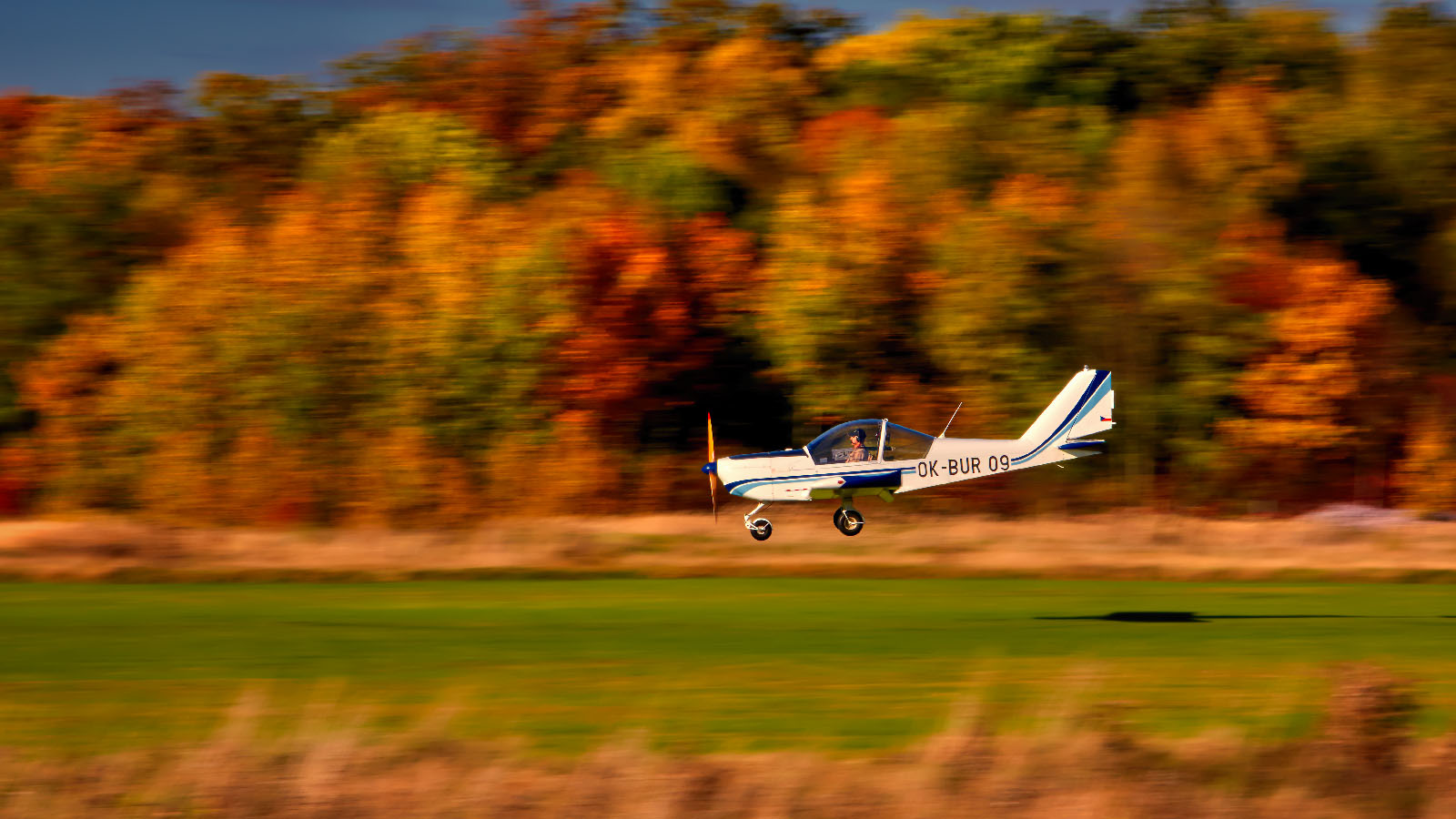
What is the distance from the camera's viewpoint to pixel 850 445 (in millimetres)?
27781

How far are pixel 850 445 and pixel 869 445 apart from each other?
1.05 feet

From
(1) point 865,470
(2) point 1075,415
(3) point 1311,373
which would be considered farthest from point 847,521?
(3) point 1311,373

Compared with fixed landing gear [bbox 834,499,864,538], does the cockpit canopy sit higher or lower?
higher

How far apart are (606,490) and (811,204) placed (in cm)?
1045

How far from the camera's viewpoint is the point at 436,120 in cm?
5534

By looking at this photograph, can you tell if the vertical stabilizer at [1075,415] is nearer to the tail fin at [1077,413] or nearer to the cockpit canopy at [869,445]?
the tail fin at [1077,413]

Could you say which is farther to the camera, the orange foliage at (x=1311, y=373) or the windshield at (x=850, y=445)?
the orange foliage at (x=1311, y=373)

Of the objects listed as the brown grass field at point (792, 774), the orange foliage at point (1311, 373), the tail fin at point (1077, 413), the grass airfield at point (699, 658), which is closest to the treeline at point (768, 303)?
the orange foliage at point (1311, 373)

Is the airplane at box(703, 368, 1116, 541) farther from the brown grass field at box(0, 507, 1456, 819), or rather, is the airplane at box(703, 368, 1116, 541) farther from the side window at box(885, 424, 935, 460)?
the brown grass field at box(0, 507, 1456, 819)

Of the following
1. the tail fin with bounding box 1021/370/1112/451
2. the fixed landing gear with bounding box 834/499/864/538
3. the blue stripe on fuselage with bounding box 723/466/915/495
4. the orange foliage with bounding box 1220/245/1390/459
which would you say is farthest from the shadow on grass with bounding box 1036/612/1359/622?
the orange foliage with bounding box 1220/245/1390/459

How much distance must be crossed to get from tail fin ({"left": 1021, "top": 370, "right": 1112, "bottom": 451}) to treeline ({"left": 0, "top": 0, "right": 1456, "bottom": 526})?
31.4ft

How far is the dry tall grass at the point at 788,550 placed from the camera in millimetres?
30672

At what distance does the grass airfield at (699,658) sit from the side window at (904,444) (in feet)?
7.22

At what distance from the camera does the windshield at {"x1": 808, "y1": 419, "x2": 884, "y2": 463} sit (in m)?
27.7
